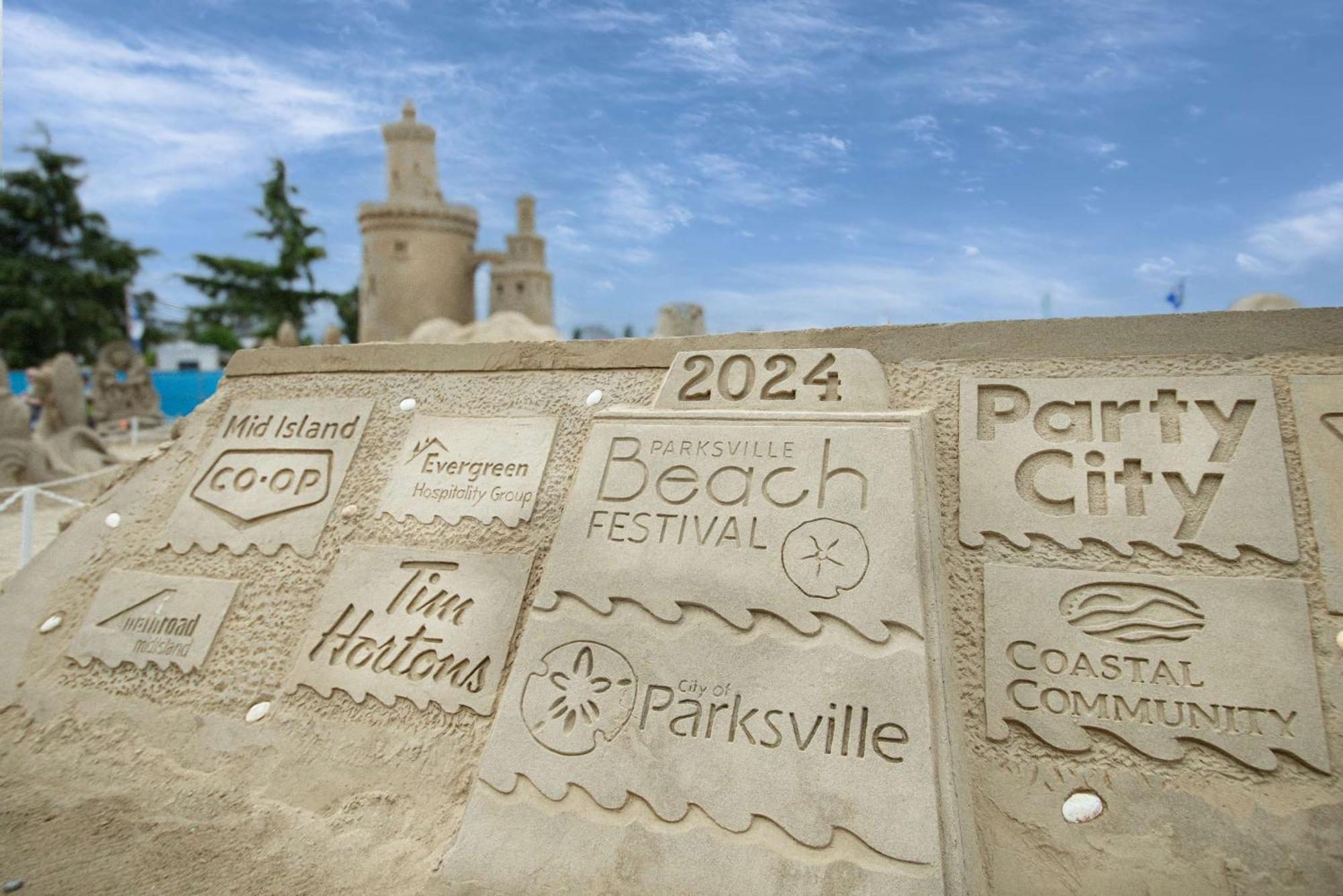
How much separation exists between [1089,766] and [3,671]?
3905 millimetres

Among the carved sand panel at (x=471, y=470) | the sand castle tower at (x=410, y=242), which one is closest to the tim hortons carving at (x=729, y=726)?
the carved sand panel at (x=471, y=470)

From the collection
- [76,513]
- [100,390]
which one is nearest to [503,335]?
[100,390]

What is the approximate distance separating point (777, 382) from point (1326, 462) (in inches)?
63.5

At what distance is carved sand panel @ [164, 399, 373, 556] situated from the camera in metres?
3.69

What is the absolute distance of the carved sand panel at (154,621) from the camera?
345 centimetres

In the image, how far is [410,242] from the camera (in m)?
24.3

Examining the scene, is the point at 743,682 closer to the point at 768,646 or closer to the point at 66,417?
the point at 768,646

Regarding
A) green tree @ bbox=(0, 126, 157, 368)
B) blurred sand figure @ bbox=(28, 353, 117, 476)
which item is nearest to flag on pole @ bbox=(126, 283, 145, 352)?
green tree @ bbox=(0, 126, 157, 368)

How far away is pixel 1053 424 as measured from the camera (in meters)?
2.87

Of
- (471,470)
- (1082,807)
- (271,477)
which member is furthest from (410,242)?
(1082,807)

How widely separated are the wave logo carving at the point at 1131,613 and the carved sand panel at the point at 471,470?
1821mm

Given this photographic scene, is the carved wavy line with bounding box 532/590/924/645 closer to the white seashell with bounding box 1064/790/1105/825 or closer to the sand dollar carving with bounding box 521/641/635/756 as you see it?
the sand dollar carving with bounding box 521/641/635/756

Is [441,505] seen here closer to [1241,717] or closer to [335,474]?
[335,474]

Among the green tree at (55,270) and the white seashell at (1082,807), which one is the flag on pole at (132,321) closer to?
the green tree at (55,270)
